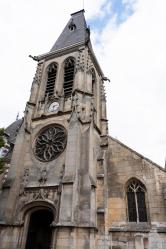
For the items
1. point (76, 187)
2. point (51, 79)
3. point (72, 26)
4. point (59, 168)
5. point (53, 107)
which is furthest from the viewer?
point (72, 26)

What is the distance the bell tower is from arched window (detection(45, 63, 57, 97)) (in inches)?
3.4

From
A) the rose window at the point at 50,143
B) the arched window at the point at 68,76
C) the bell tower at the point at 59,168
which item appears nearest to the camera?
the bell tower at the point at 59,168

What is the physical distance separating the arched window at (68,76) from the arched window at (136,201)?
7.11m

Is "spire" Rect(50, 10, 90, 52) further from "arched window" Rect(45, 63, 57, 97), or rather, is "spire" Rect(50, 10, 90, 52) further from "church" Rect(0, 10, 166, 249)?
"church" Rect(0, 10, 166, 249)

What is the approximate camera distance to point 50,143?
43.5ft

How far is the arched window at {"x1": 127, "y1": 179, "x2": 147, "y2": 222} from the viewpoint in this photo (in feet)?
34.8

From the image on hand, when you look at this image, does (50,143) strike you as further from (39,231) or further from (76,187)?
(39,231)

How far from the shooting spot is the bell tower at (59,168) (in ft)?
31.4

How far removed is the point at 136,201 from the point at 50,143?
5756mm

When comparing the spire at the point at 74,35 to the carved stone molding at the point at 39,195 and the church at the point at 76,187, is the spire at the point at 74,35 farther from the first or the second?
the carved stone molding at the point at 39,195

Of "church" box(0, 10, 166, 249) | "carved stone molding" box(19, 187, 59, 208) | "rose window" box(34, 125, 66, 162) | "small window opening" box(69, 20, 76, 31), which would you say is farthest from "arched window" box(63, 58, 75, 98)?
"small window opening" box(69, 20, 76, 31)

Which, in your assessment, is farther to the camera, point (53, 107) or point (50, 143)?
point (53, 107)

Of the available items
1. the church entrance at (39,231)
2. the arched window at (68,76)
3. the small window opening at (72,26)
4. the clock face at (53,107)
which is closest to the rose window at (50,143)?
the clock face at (53,107)

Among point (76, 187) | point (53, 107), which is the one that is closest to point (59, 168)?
point (76, 187)
